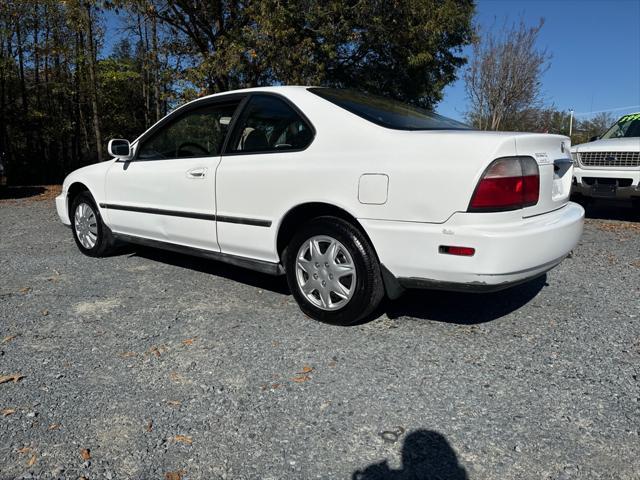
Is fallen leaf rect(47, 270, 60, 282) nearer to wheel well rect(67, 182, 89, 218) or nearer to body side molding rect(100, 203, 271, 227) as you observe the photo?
body side molding rect(100, 203, 271, 227)

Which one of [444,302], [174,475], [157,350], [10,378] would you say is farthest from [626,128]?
[10,378]

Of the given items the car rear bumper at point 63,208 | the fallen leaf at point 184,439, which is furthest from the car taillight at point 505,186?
the car rear bumper at point 63,208

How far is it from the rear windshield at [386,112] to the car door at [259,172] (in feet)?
1.01

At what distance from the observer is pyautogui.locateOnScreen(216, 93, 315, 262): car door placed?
3.19 m

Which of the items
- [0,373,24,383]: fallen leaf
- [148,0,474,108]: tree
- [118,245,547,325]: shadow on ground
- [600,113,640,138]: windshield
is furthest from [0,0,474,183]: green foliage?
[0,373,24,383]: fallen leaf

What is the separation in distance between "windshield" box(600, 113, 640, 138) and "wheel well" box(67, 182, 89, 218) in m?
8.21

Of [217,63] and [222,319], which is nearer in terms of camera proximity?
[222,319]

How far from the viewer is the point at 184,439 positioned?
78.8 inches

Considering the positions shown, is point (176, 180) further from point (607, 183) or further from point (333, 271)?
point (607, 183)

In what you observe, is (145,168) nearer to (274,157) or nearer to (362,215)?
(274,157)

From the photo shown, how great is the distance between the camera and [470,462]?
1862mm

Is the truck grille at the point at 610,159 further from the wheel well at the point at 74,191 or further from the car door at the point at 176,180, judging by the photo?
the wheel well at the point at 74,191

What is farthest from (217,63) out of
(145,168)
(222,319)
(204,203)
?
(222,319)

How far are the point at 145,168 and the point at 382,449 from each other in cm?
320
